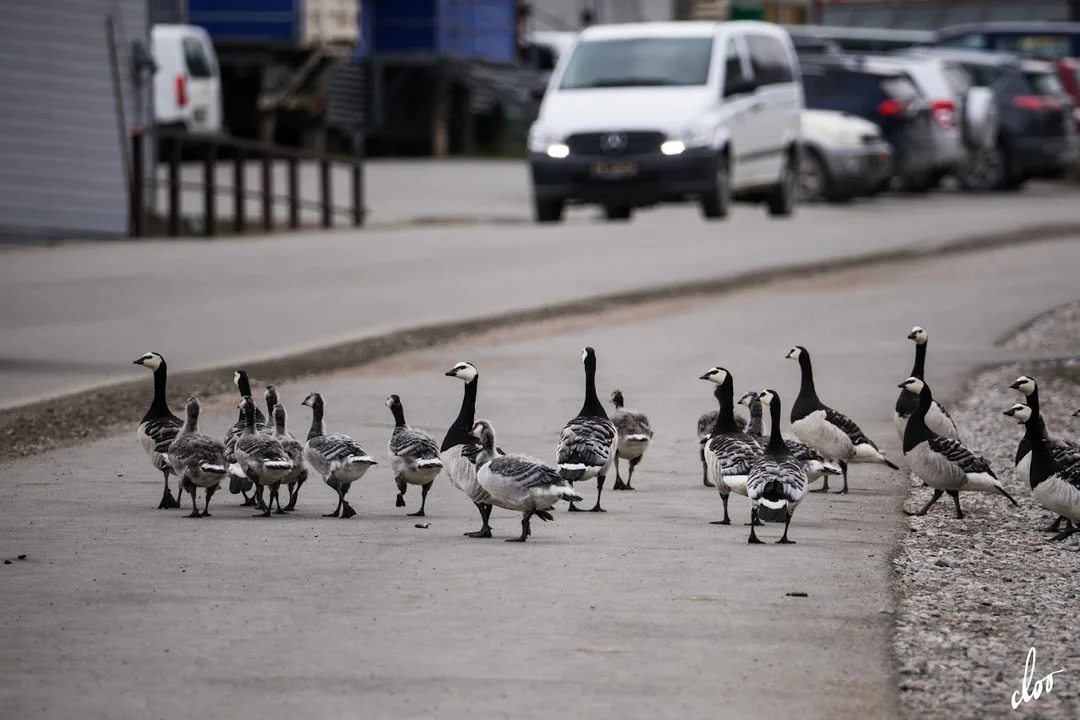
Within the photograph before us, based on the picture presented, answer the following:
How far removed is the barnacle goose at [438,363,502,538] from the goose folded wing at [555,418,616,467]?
0.32m

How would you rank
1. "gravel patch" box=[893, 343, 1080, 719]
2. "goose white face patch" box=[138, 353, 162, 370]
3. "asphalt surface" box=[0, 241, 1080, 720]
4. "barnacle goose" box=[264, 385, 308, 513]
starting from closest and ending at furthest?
1. "asphalt surface" box=[0, 241, 1080, 720]
2. "gravel patch" box=[893, 343, 1080, 719]
3. "barnacle goose" box=[264, 385, 308, 513]
4. "goose white face patch" box=[138, 353, 162, 370]

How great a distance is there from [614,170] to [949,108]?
1231 cm

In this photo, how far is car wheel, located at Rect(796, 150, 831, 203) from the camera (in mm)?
34062

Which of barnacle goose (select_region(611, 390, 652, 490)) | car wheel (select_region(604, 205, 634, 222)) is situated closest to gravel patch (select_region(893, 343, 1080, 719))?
barnacle goose (select_region(611, 390, 652, 490))

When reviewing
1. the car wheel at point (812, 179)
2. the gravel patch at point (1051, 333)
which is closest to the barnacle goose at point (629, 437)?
the gravel patch at point (1051, 333)

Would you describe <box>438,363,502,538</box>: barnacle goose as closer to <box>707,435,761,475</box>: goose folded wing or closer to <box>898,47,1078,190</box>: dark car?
<box>707,435,761,475</box>: goose folded wing

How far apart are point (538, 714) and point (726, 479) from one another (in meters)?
3.34

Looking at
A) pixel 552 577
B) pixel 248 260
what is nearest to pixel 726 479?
pixel 552 577

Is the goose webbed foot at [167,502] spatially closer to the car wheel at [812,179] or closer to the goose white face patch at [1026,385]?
the goose white face patch at [1026,385]

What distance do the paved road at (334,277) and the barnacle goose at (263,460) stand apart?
3861 millimetres

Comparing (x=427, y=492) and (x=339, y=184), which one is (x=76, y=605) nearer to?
(x=427, y=492)

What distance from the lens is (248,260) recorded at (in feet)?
77.8

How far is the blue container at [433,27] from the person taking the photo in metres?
47.4

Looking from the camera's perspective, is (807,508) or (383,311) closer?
(807,508)
